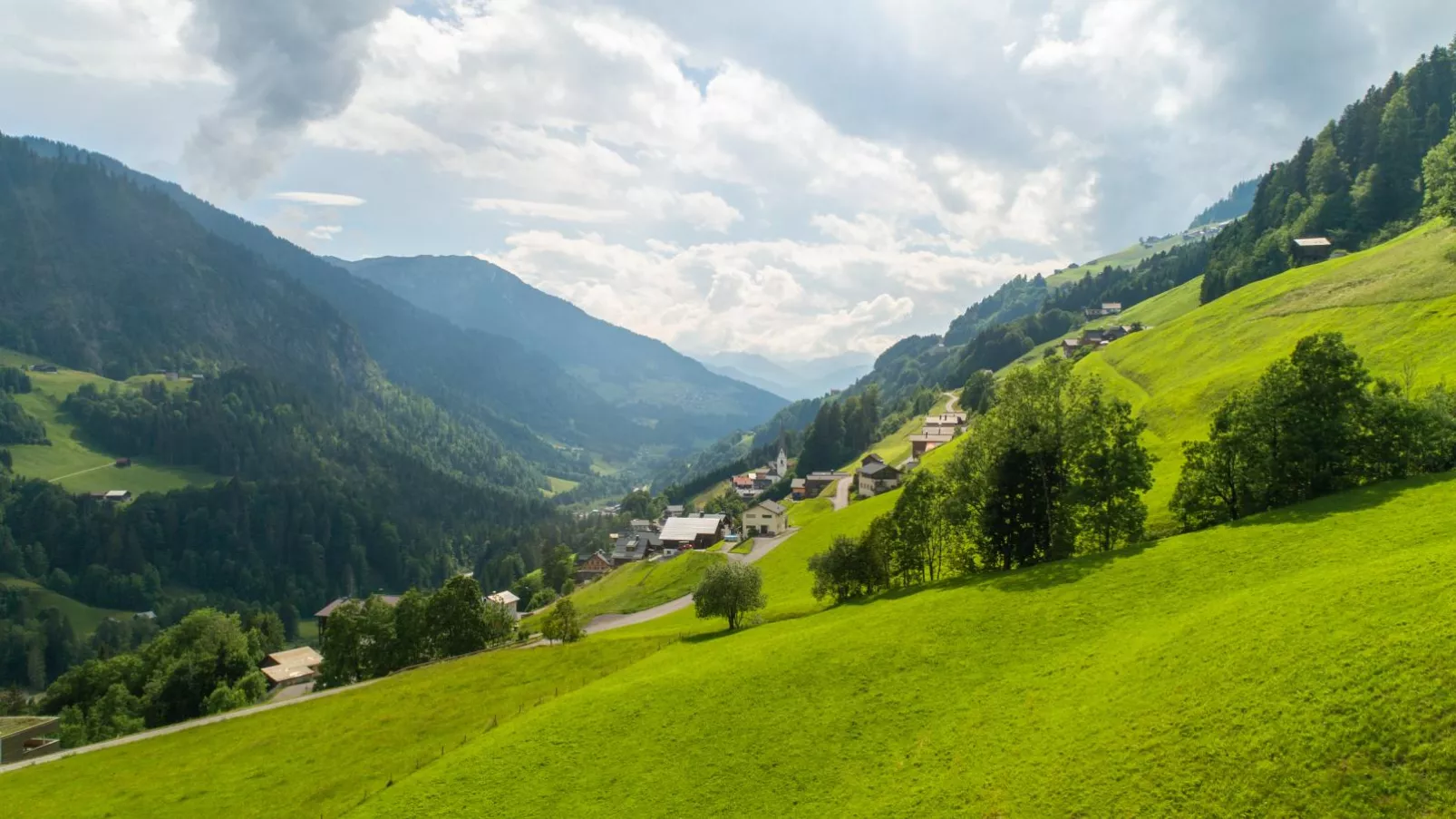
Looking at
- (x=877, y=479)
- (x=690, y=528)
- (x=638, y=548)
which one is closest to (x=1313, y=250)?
(x=877, y=479)

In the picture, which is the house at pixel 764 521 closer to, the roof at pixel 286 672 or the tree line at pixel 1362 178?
the roof at pixel 286 672

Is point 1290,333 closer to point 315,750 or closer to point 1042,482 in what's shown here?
point 1042,482

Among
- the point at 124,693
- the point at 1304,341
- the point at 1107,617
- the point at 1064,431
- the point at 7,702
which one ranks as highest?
the point at 1304,341

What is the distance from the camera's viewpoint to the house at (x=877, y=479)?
145 m

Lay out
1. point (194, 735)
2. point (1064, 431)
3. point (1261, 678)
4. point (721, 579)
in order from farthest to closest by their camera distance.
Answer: point (721, 579) < point (194, 735) < point (1064, 431) < point (1261, 678)

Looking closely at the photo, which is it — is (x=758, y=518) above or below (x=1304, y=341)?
below

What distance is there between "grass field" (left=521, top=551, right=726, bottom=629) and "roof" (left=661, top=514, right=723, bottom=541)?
25.4 meters

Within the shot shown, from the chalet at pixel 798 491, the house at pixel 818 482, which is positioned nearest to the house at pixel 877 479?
the house at pixel 818 482

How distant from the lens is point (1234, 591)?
114 feet

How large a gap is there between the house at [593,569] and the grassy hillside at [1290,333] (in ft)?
416

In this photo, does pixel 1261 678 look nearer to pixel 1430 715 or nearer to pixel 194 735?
pixel 1430 715

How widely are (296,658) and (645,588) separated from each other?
63277 millimetres

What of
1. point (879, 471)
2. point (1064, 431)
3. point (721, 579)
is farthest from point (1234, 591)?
point (879, 471)

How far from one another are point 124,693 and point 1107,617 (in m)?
111
